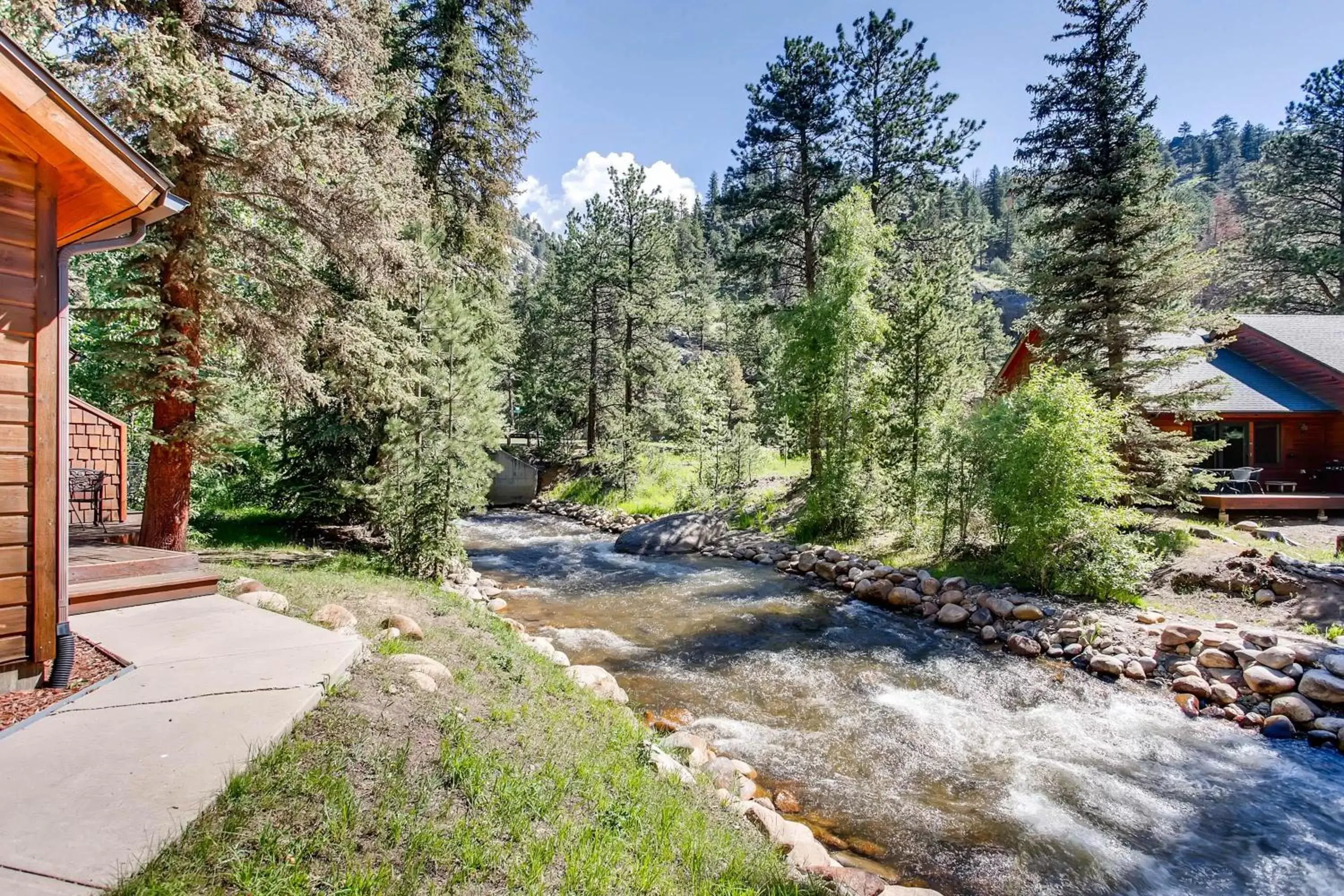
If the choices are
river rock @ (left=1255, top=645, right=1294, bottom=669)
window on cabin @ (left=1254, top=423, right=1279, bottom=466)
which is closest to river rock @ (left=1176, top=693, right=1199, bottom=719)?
river rock @ (left=1255, top=645, right=1294, bottom=669)

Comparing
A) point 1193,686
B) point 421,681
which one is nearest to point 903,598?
point 1193,686

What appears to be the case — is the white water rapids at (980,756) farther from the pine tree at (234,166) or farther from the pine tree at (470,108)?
the pine tree at (470,108)

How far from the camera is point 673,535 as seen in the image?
15.5 m

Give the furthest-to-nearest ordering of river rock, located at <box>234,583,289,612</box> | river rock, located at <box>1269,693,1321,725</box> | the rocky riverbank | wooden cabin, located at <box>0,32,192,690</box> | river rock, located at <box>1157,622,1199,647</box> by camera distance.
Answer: river rock, located at <box>1157,622,1199,647</box>, the rocky riverbank, river rock, located at <box>1269,693,1321,725</box>, river rock, located at <box>234,583,289,612</box>, wooden cabin, located at <box>0,32,192,690</box>

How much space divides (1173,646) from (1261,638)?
90cm

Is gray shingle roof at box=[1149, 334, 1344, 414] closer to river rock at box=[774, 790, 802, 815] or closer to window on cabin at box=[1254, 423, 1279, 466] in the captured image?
window on cabin at box=[1254, 423, 1279, 466]

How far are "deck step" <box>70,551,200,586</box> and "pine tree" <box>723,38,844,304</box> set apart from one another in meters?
16.1

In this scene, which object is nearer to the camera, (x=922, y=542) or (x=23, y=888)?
(x=23, y=888)

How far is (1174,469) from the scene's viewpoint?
443 inches

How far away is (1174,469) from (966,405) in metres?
3.87

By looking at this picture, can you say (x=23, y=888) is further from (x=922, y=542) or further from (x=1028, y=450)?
(x=922, y=542)

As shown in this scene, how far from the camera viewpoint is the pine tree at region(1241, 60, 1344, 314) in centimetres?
2283

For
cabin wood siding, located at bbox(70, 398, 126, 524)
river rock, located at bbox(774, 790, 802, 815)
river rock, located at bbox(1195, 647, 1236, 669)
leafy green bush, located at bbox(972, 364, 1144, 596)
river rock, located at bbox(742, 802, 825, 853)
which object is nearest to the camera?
river rock, located at bbox(742, 802, 825, 853)

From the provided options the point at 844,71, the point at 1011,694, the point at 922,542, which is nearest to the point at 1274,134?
the point at 844,71
